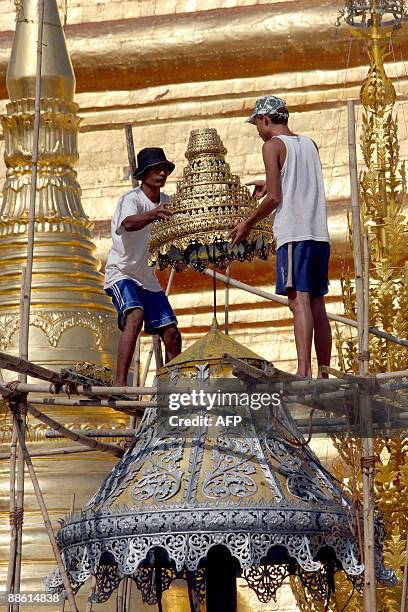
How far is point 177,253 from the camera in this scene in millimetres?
8391

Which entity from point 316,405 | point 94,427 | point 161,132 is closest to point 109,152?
point 161,132

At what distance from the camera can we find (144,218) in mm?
8445

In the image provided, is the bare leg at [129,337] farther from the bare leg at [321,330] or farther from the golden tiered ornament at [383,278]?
the golden tiered ornament at [383,278]

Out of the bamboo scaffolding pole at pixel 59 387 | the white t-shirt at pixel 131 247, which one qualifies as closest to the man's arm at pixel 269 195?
the bamboo scaffolding pole at pixel 59 387

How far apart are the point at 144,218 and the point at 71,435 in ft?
2.99

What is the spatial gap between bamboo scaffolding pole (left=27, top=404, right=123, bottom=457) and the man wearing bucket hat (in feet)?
0.91

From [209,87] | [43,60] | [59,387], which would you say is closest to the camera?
[59,387]

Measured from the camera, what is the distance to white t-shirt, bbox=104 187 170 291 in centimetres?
877

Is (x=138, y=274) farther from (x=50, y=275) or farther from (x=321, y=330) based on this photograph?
(x=50, y=275)

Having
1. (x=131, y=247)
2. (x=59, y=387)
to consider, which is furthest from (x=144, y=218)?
(x=59, y=387)

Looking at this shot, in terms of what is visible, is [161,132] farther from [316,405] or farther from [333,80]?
[316,405]

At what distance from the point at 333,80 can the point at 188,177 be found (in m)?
5.54

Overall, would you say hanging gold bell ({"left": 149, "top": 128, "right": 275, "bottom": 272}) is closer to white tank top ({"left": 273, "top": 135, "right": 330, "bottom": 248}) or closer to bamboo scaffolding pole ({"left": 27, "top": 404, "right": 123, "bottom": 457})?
white tank top ({"left": 273, "top": 135, "right": 330, "bottom": 248})

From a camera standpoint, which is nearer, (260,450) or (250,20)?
(260,450)
